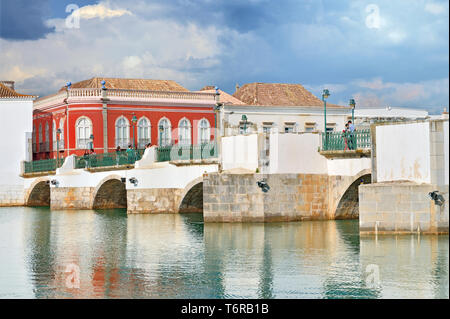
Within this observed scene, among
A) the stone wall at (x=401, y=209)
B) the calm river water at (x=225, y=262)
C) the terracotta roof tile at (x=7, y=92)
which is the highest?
the terracotta roof tile at (x=7, y=92)

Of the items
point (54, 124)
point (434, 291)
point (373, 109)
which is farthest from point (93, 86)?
point (434, 291)

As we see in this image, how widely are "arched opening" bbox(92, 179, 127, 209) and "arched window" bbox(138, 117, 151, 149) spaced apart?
245 inches

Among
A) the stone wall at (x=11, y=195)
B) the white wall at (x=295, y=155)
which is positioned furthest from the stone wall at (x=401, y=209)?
the stone wall at (x=11, y=195)

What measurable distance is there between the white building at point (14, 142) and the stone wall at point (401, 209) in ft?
99.0

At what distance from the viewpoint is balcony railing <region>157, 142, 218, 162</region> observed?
1217 inches

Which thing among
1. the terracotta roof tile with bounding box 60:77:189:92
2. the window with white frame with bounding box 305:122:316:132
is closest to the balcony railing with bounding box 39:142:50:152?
the terracotta roof tile with bounding box 60:77:189:92

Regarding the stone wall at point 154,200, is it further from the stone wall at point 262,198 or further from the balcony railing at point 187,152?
the stone wall at point 262,198

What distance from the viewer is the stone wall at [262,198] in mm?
26594

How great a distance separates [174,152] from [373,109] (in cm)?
2287

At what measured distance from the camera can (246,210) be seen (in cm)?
2661

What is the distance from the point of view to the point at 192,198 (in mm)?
33250

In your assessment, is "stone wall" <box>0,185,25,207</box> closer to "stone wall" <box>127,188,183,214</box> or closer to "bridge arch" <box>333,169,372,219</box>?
"stone wall" <box>127,188,183,214</box>
